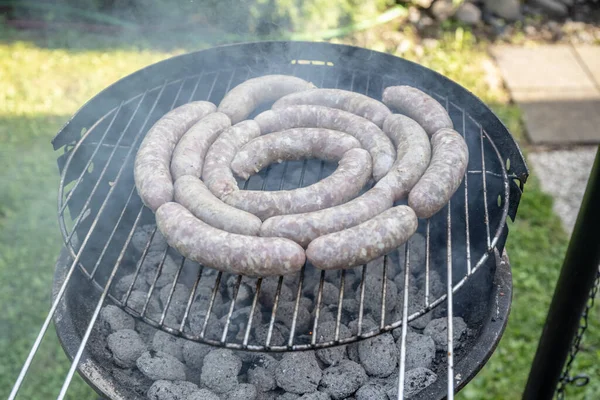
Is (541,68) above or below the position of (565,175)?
above

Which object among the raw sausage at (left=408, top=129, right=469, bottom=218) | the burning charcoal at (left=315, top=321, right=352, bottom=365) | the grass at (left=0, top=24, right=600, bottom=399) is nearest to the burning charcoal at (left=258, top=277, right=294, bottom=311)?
the burning charcoal at (left=315, top=321, right=352, bottom=365)

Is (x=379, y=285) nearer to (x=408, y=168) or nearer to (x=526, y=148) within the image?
(x=408, y=168)

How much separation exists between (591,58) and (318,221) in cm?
618

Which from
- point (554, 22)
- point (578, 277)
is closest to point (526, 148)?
point (554, 22)

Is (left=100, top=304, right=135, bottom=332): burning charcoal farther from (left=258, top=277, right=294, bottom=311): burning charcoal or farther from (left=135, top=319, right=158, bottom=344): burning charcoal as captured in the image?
(left=258, top=277, right=294, bottom=311): burning charcoal

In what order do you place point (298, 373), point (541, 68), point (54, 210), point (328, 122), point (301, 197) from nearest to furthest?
point (298, 373), point (301, 197), point (328, 122), point (54, 210), point (541, 68)

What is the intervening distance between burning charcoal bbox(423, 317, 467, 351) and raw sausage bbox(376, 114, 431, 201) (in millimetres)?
700

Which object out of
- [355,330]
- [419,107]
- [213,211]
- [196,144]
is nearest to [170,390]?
[213,211]

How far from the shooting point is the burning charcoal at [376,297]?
3.03 meters

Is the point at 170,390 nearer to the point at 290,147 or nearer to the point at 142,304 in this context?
the point at 142,304

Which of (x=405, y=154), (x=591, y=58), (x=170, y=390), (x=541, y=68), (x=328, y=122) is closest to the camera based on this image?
(x=170, y=390)

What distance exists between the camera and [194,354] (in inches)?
112

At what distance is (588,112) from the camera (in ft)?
21.2

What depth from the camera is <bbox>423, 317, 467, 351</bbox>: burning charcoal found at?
2846 millimetres
